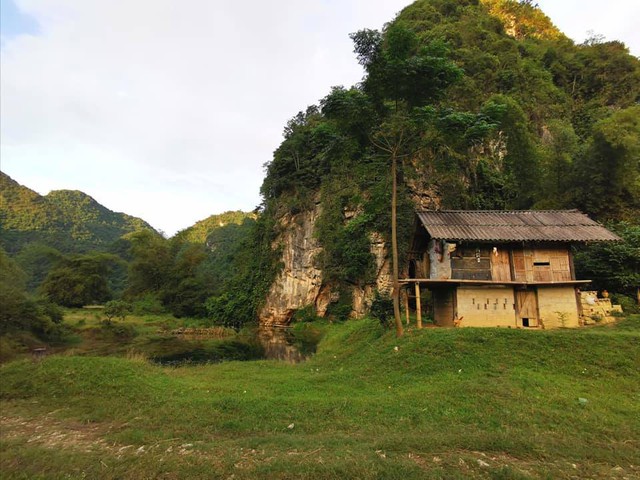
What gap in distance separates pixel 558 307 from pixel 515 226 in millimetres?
4288

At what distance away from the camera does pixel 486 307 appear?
53.6ft

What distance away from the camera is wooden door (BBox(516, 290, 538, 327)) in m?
16.3

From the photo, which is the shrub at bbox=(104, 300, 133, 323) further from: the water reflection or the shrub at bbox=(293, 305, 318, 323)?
the shrub at bbox=(293, 305, 318, 323)

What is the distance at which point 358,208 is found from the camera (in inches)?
1323

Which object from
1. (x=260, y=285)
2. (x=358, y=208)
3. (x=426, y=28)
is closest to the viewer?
(x=358, y=208)

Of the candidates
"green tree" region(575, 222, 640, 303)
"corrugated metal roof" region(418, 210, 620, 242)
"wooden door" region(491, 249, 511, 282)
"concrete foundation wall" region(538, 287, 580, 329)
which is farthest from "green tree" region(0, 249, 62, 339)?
"green tree" region(575, 222, 640, 303)

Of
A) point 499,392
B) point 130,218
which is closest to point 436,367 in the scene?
point 499,392

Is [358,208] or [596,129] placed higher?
[596,129]

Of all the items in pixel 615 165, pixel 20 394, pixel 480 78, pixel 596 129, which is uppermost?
pixel 480 78

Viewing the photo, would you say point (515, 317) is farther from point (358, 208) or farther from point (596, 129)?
point (358, 208)

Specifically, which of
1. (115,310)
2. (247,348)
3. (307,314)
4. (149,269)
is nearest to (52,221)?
(149,269)

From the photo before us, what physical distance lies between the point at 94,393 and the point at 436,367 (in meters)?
11.3

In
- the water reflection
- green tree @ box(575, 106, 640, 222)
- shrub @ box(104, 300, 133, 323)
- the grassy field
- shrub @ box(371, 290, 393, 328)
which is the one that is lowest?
the water reflection

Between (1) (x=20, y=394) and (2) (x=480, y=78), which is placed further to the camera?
(2) (x=480, y=78)
